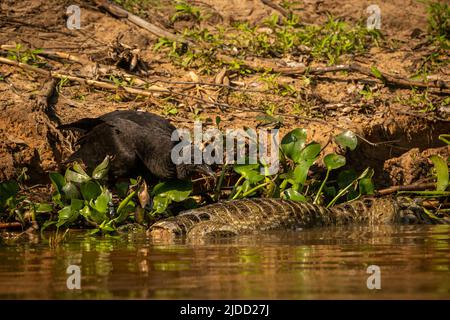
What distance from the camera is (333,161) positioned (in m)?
7.55

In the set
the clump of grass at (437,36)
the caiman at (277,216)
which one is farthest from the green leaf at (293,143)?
the clump of grass at (437,36)

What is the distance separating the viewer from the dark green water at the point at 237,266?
4086 millimetres

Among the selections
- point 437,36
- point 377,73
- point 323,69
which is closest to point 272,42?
point 323,69

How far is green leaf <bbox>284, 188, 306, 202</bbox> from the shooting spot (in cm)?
757

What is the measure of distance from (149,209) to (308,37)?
3.38 m

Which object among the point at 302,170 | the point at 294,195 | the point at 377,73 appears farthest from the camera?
the point at 377,73

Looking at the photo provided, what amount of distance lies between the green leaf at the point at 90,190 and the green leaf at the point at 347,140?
79.9 inches

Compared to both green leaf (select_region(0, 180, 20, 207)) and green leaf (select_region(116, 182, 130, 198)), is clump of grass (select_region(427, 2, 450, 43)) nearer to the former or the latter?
green leaf (select_region(116, 182, 130, 198))

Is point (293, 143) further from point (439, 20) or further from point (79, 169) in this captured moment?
point (439, 20)

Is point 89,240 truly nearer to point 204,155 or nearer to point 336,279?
point 204,155

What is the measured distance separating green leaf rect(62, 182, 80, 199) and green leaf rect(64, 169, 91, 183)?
0.04 m

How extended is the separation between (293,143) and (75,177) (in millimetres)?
1803

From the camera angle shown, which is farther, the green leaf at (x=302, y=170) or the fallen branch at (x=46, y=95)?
the fallen branch at (x=46, y=95)

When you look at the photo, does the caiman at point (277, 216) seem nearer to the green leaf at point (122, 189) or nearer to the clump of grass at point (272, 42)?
the green leaf at point (122, 189)
